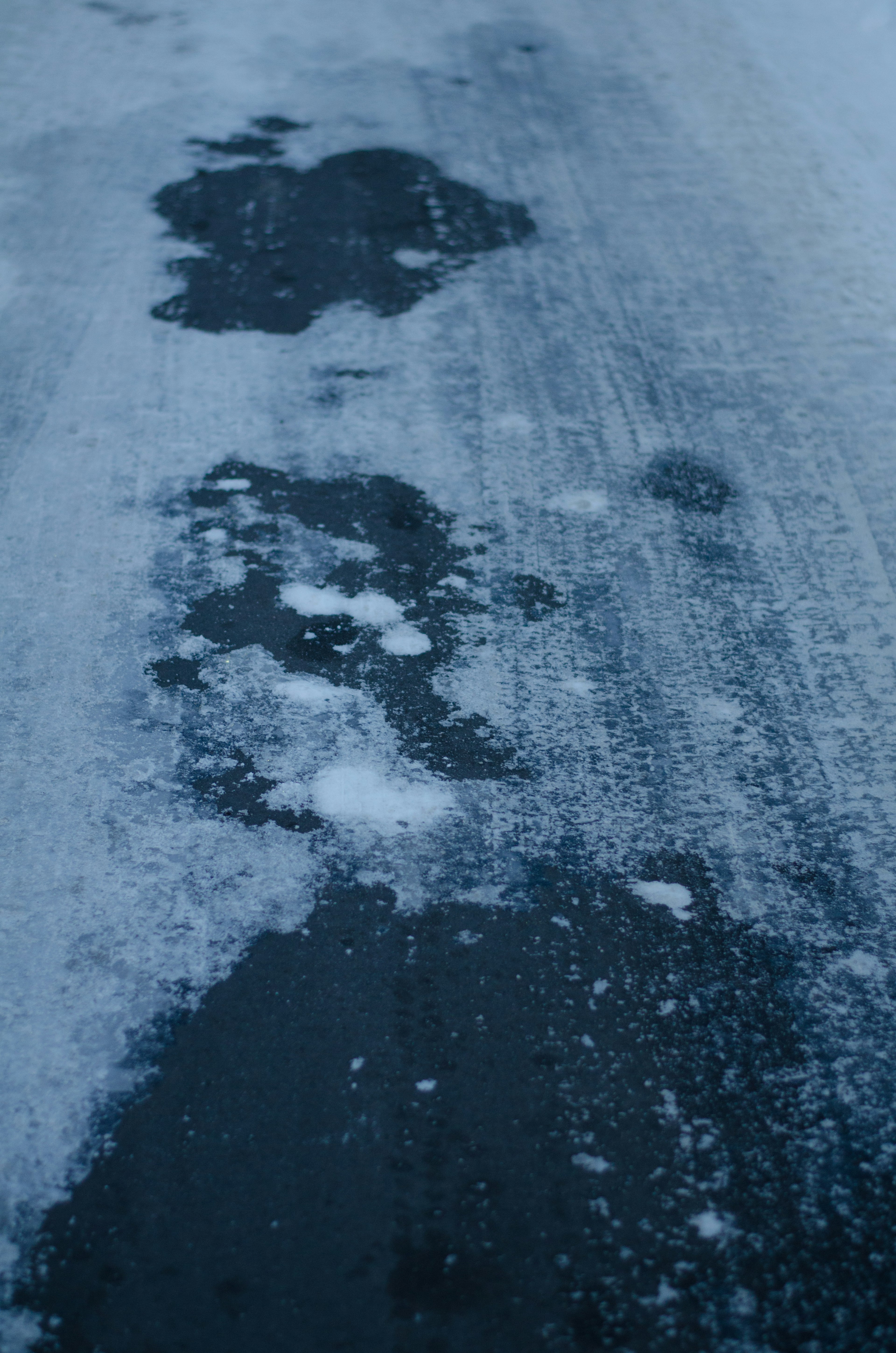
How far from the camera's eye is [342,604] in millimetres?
1645

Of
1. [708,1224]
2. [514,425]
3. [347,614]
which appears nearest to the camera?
[708,1224]

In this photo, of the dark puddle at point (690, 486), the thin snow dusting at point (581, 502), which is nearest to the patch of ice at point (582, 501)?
the thin snow dusting at point (581, 502)

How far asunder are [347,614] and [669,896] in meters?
0.75

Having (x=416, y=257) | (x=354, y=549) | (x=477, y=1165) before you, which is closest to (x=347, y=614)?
(x=354, y=549)

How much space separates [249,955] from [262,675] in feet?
1.63

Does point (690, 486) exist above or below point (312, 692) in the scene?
above

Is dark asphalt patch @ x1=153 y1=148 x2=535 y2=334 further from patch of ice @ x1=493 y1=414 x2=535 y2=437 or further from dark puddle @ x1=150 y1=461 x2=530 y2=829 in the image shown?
dark puddle @ x1=150 y1=461 x2=530 y2=829

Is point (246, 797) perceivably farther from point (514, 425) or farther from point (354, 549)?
point (514, 425)

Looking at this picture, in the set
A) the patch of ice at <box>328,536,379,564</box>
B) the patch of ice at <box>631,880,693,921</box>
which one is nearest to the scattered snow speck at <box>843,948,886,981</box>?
the patch of ice at <box>631,880,693,921</box>

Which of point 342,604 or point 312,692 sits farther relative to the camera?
point 342,604

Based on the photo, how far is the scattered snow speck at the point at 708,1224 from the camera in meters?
1.05

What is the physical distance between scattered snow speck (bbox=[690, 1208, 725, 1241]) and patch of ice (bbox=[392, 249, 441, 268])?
83.5 inches

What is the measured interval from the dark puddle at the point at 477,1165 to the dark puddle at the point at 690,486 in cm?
90

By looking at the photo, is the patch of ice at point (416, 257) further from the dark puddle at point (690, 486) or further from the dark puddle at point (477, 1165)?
the dark puddle at point (477, 1165)
